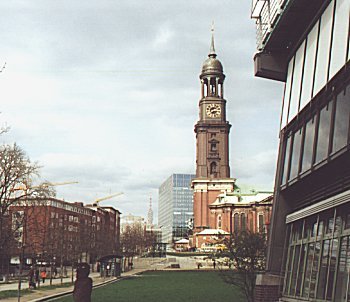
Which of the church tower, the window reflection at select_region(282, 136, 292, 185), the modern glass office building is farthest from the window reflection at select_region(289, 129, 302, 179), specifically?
the church tower

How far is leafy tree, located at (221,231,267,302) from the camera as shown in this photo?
28.0 m

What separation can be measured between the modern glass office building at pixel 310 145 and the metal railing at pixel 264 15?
0.14ft

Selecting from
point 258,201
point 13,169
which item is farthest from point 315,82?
point 258,201

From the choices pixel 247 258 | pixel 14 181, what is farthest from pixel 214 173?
pixel 247 258

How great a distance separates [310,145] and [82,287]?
8.87 metres

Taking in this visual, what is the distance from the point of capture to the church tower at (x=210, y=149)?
5822 inches

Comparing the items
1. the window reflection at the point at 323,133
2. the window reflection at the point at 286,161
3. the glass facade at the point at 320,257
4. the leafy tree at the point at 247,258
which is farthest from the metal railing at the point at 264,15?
the leafy tree at the point at 247,258

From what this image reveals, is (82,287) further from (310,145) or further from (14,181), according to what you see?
(14,181)

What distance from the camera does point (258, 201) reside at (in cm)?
14188

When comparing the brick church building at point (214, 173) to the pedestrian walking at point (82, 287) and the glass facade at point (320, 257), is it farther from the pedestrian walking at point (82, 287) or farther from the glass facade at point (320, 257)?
the pedestrian walking at point (82, 287)

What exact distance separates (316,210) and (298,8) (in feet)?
23.4

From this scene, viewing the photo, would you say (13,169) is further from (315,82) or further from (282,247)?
(315,82)

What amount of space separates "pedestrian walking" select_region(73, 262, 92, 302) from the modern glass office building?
6.97m

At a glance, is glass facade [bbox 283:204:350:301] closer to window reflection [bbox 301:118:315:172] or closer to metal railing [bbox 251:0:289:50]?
window reflection [bbox 301:118:315:172]
